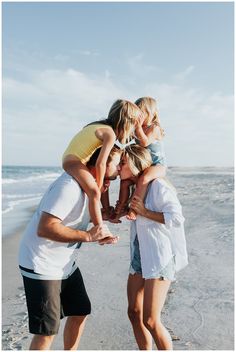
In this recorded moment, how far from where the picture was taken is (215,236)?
26.2ft

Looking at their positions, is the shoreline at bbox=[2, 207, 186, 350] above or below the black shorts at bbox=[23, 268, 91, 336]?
below

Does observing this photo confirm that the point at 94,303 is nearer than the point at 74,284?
No

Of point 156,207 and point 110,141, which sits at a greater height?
point 110,141

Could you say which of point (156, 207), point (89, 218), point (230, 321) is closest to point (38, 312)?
point (89, 218)

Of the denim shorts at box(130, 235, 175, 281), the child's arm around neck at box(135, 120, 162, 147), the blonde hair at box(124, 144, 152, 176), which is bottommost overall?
the denim shorts at box(130, 235, 175, 281)

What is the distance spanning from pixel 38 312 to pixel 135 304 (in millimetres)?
835

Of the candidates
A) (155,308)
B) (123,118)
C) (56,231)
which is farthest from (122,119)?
(155,308)

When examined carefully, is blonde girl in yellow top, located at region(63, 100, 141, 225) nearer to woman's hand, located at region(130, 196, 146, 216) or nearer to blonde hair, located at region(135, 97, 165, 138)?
woman's hand, located at region(130, 196, 146, 216)

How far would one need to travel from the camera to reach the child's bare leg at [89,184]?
2814 millimetres

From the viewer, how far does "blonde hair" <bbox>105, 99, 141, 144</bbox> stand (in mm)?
3117

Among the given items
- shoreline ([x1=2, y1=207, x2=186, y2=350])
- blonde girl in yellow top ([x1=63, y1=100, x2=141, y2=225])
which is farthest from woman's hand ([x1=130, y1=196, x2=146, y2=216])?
shoreline ([x1=2, y1=207, x2=186, y2=350])

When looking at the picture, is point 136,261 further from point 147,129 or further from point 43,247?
point 147,129

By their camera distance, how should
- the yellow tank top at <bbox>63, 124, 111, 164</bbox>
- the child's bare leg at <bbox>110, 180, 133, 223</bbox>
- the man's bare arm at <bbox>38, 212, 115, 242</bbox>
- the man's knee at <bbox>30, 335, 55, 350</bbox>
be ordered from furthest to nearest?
the child's bare leg at <bbox>110, 180, 133, 223</bbox> < the yellow tank top at <bbox>63, 124, 111, 164</bbox> < the man's knee at <bbox>30, 335, 55, 350</bbox> < the man's bare arm at <bbox>38, 212, 115, 242</bbox>

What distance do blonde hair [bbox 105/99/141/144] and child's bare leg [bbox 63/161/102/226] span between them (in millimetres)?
424
